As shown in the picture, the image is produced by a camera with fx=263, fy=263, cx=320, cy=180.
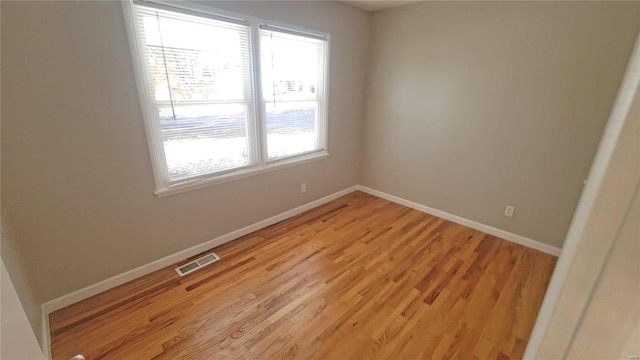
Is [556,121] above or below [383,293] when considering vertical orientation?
above

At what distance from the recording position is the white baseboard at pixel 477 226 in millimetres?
2521

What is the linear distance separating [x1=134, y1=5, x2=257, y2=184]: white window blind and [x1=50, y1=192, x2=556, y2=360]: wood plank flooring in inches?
36.4

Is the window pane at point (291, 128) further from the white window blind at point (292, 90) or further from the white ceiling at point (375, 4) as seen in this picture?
the white ceiling at point (375, 4)

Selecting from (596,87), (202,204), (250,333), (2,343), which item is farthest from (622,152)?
(596,87)

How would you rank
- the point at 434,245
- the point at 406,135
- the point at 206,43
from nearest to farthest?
the point at 206,43 < the point at 434,245 < the point at 406,135

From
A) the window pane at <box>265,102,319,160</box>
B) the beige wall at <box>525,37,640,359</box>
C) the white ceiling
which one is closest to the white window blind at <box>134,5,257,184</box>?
the window pane at <box>265,102,319,160</box>

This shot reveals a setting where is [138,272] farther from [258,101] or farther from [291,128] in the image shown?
[291,128]

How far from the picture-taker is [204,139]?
2221mm

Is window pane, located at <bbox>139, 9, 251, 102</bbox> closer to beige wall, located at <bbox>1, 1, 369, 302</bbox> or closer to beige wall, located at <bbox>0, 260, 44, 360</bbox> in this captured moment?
beige wall, located at <bbox>1, 1, 369, 302</bbox>

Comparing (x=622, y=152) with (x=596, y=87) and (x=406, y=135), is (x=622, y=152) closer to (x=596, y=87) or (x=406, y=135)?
(x=596, y=87)

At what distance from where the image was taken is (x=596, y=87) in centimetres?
206

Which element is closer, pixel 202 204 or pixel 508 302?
pixel 508 302

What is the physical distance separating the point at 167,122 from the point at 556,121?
3214 mm

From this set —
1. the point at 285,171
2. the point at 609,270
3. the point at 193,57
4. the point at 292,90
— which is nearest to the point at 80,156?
the point at 193,57
